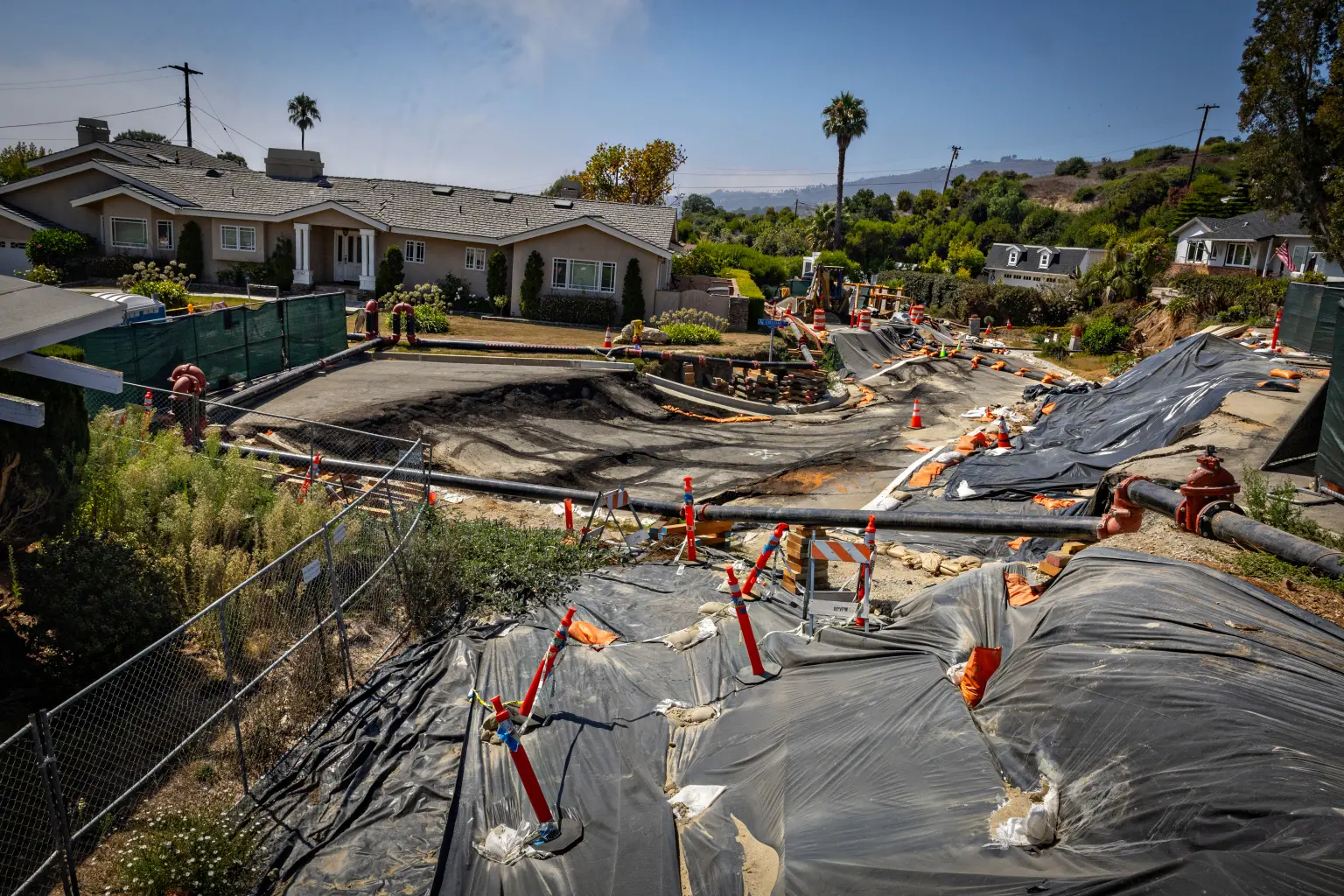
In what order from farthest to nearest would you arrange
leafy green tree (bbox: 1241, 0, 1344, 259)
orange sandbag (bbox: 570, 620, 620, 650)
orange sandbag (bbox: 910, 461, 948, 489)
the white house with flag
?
the white house with flag < leafy green tree (bbox: 1241, 0, 1344, 259) < orange sandbag (bbox: 910, 461, 948, 489) < orange sandbag (bbox: 570, 620, 620, 650)

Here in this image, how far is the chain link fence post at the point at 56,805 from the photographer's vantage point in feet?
17.5

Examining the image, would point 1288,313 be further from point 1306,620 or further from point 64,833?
point 64,833

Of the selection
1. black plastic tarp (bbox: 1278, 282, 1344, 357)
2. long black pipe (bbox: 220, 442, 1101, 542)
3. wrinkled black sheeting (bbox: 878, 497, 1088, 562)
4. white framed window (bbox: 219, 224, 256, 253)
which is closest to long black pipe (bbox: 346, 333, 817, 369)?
white framed window (bbox: 219, 224, 256, 253)

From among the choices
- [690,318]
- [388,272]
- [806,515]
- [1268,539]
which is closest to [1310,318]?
[690,318]

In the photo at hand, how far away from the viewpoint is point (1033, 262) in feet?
227

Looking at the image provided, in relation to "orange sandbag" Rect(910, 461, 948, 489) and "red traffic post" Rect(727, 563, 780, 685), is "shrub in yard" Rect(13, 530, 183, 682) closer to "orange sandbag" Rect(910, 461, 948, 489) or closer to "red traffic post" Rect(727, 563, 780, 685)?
"red traffic post" Rect(727, 563, 780, 685)

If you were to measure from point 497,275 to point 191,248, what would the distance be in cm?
1181

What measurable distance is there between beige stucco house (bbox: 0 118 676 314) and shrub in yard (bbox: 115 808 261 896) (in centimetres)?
3055

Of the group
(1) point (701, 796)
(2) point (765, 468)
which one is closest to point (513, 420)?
(2) point (765, 468)

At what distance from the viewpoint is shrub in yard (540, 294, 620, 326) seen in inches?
1375

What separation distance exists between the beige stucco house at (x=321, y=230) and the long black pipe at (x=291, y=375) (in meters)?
10.5

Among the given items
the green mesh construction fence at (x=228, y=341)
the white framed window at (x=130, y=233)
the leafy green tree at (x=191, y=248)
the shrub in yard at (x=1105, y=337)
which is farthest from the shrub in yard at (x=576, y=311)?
the shrub in yard at (x=1105, y=337)

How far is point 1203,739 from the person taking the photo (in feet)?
15.7

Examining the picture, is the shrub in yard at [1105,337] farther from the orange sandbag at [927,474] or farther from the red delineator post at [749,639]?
the red delineator post at [749,639]
